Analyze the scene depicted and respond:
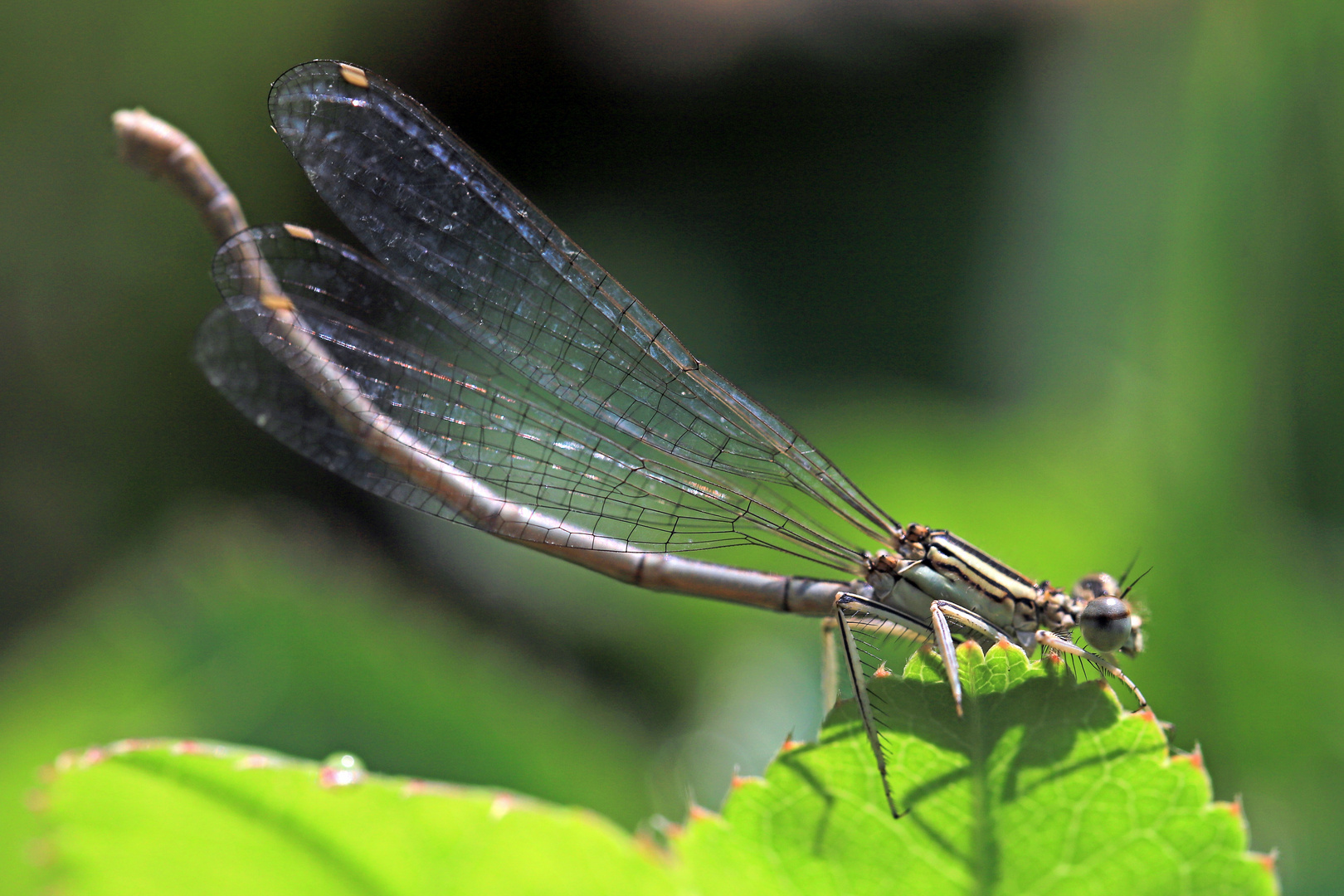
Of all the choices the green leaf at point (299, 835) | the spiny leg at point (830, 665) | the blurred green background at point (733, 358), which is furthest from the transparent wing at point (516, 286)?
the green leaf at point (299, 835)

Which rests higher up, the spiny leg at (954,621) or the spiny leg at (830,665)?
the spiny leg at (954,621)

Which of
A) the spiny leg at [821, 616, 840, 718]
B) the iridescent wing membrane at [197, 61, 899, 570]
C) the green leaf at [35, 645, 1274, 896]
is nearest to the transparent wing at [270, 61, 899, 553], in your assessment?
the iridescent wing membrane at [197, 61, 899, 570]

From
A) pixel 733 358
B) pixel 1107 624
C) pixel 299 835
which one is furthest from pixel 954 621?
pixel 733 358

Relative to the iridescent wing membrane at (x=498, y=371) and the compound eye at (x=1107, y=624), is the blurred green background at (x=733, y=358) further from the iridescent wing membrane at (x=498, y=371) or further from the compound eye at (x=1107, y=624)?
the iridescent wing membrane at (x=498, y=371)

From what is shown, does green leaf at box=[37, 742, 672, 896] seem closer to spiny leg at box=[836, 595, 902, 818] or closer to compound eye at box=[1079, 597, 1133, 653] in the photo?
spiny leg at box=[836, 595, 902, 818]

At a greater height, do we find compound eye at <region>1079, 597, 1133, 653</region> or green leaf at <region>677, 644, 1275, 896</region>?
compound eye at <region>1079, 597, 1133, 653</region>
